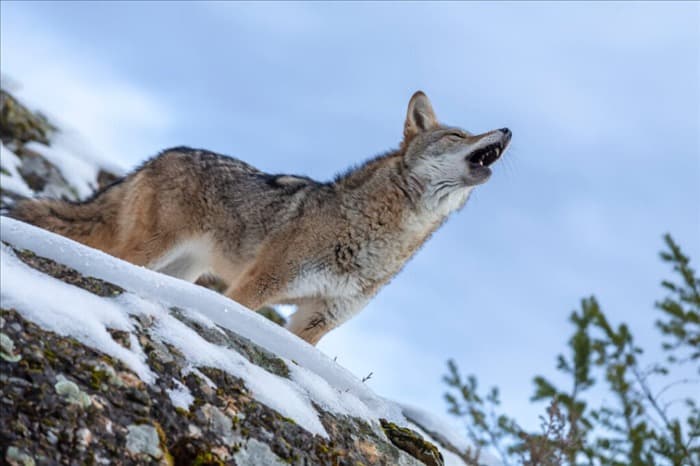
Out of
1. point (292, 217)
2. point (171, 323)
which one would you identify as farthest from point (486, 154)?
point (171, 323)

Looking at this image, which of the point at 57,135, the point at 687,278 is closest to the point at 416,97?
the point at 687,278

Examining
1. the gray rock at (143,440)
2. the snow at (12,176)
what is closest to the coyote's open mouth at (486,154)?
the gray rock at (143,440)

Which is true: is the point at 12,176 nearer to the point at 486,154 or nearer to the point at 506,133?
the point at 486,154

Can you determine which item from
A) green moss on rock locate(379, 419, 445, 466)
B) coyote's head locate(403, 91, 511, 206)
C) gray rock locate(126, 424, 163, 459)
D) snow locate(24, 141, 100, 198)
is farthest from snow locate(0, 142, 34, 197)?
gray rock locate(126, 424, 163, 459)

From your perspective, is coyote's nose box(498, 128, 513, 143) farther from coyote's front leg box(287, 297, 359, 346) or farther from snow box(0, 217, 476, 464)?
snow box(0, 217, 476, 464)

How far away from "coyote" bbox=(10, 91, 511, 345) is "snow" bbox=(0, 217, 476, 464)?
8.55ft

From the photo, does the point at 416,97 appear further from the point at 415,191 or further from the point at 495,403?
the point at 495,403

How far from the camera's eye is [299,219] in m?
7.45

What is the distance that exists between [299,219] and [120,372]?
4.48 m

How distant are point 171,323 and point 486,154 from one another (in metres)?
4.91

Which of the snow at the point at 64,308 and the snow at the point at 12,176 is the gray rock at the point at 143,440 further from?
the snow at the point at 12,176

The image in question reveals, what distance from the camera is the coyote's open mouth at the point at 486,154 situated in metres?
7.80

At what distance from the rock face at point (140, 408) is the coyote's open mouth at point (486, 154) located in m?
4.16

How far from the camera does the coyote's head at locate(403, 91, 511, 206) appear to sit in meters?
7.68
